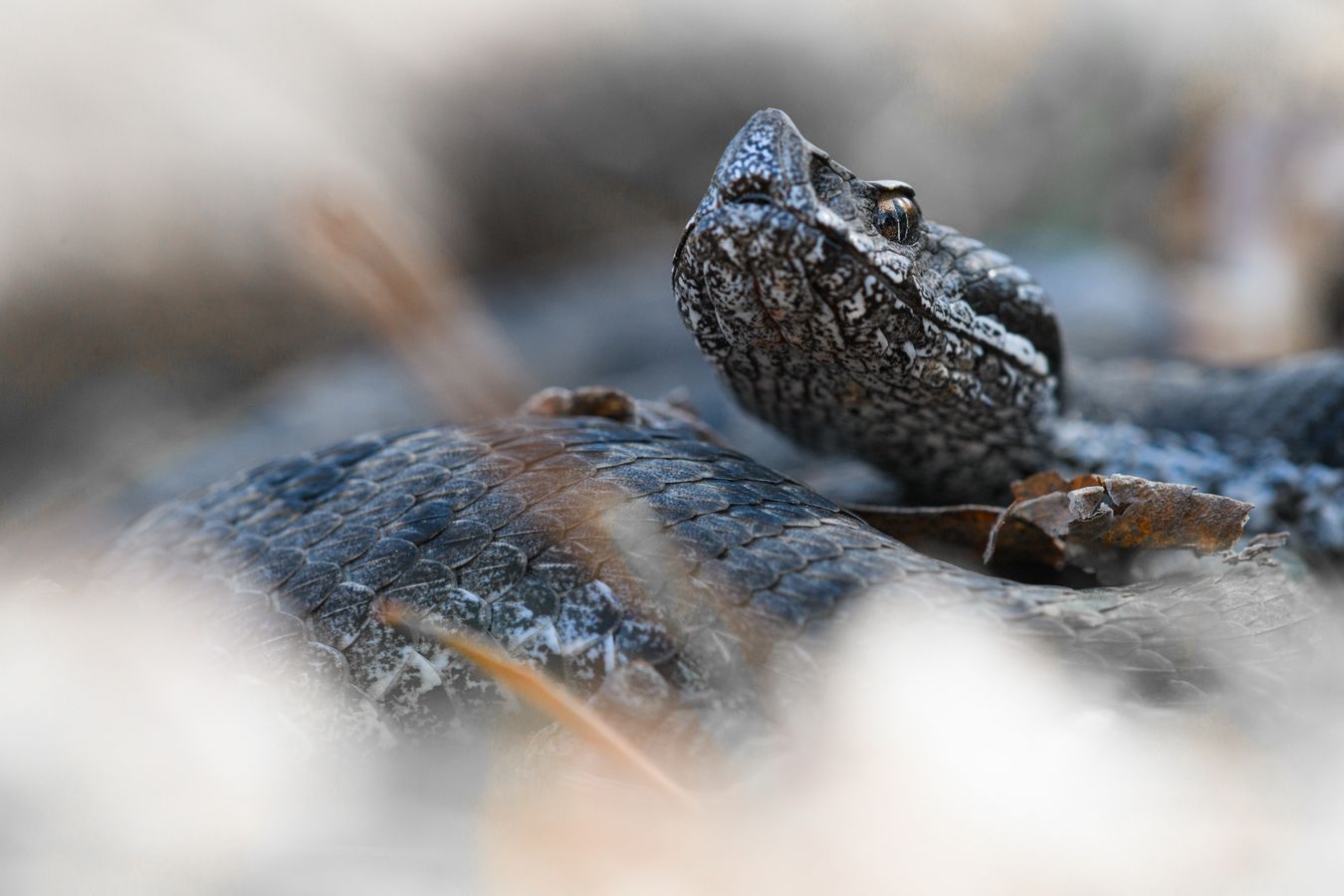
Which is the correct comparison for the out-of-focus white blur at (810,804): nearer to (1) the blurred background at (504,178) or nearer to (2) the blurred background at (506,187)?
(2) the blurred background at (506,187)

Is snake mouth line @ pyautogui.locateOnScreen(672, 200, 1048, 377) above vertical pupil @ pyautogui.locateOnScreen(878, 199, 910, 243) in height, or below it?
below

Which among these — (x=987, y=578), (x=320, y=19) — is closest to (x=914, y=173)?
(x=320, y=19)

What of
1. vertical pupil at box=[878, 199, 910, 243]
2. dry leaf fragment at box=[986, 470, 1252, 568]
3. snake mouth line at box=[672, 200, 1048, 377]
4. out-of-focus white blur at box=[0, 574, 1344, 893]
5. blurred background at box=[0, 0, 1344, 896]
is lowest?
out-of-focus white blur at box=[0, 574, 1344, 893]

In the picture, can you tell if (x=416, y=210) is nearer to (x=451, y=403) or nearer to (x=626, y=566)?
(x=451, y=403)

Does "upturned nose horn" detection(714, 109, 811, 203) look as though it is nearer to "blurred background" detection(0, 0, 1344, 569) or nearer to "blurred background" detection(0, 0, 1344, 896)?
"blurred background" detection(0, 0, 1344, 896)

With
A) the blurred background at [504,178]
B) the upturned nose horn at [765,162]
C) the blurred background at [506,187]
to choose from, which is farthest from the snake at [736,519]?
the blurred background at [504,178]

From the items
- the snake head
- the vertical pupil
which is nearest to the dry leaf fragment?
the snake head
